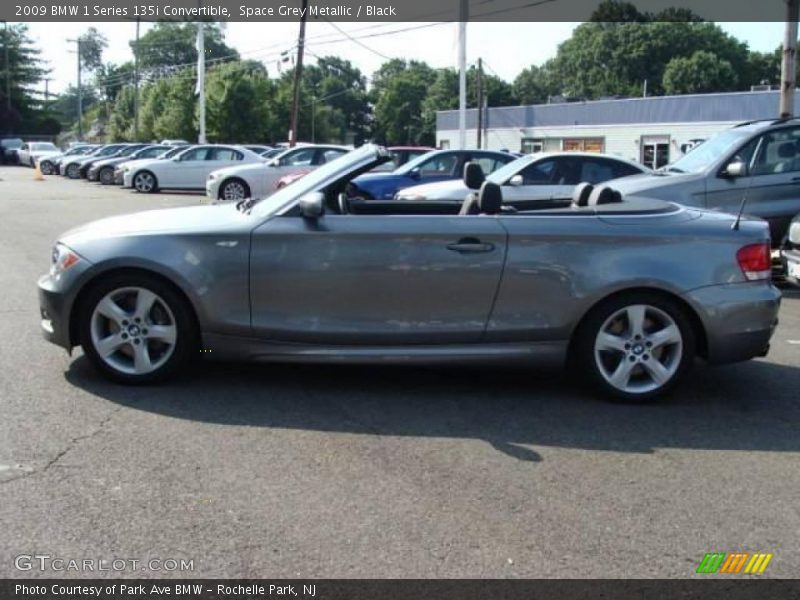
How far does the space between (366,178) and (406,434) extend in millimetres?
11313

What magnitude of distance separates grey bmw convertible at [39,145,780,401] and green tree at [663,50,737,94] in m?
94.5

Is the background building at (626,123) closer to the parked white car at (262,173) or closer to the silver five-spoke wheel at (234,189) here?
the parked white car at (262,173)

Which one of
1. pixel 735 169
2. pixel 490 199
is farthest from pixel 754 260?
pixel 735 169

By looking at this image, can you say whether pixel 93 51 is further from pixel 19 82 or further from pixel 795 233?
pixel 795 233

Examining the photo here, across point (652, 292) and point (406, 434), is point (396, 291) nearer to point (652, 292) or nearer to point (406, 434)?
point (406, 434)

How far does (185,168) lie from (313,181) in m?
21.9

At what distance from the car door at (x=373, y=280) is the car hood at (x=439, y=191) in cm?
760

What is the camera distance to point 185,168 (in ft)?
87.0

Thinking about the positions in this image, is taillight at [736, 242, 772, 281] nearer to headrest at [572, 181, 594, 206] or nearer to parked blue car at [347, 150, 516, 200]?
headrest at [572, 181, 594, 206]

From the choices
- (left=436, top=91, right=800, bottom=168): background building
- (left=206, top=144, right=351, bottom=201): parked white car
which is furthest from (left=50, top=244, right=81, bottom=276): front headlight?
(left=436, top=91, right=800, bottom=168): background building

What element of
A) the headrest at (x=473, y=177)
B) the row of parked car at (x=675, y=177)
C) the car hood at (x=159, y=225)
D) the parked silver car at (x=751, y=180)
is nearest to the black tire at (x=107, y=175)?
the row of parked car at (x=675, y=177)

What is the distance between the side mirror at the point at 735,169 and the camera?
9969 mm
